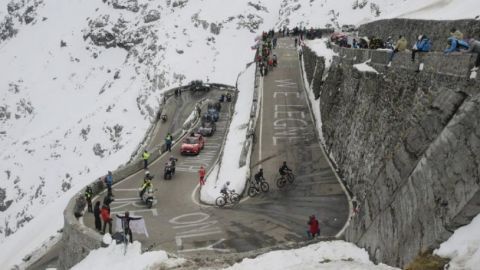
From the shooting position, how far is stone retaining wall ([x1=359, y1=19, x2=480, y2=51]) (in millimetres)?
19828

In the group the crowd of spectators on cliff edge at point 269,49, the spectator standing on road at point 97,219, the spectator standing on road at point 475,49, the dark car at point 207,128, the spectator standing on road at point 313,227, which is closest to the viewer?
the spectator standing on road at point 475,49

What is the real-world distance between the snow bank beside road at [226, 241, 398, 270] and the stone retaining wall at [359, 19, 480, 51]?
9677 mm

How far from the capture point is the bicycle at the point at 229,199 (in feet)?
81.8

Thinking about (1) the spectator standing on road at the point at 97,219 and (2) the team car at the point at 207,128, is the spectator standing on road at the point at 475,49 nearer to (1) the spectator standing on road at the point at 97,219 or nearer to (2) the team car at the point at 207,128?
(1) the spectator standing on road at the point at 97,219

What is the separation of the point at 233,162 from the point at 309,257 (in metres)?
16.0

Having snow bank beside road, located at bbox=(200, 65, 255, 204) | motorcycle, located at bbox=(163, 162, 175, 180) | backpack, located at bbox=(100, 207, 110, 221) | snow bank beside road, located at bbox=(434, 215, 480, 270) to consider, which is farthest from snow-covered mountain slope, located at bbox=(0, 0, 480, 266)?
snow bank beside road, located at bbox=(434, 215, 480, 270)

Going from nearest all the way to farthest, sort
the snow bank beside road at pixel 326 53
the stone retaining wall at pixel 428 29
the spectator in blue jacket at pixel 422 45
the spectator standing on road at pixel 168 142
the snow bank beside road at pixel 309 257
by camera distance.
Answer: the snow bank beside road at pixel 309 257 → the spectator in blue jacket at pixel 422 45 → the stone retaining wall at pixel 428 29 → the spectator standing on road at pixel 168 142 → the snow bank beside road at pixel 326 53

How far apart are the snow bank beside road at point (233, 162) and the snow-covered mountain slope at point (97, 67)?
30.5 meters

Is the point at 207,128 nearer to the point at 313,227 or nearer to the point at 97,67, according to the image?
the point at 313,227

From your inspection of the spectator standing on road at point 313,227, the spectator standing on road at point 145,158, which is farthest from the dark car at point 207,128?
the spectator standing on road at point 313,227

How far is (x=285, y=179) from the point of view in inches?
1021

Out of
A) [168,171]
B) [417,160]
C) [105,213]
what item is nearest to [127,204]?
[105,213]

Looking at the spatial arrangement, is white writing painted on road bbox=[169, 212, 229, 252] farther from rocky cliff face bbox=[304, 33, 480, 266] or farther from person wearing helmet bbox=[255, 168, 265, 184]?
rocky cliff face bbox=[304, 33, 480, 266]

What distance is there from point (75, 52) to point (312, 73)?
3586 inches
